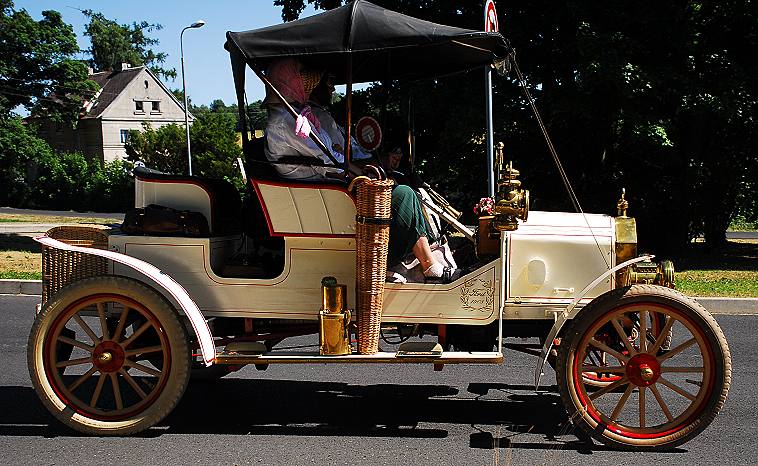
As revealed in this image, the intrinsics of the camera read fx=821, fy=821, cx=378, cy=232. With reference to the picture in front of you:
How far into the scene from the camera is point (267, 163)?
4.77 m

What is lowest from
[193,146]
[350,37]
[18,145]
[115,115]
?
[350,37]

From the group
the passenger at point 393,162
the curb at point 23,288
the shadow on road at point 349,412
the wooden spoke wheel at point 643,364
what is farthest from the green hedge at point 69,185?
the wooden spoke wheel at point 643,364

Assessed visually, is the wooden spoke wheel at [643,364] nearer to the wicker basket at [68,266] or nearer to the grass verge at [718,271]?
the wicker basket at [68,266]

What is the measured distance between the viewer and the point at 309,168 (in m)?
4.82

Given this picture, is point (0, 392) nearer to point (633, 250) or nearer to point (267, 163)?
point (267, 163)

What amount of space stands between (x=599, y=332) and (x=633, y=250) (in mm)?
525

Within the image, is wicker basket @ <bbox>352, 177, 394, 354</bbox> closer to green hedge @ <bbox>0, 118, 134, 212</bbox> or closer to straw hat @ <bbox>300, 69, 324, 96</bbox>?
straw hat @ <bbox>300, 69, 324, 96</bbox>

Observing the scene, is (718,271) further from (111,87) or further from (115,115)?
(111,87)

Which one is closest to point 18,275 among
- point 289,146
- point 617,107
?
point 289,146

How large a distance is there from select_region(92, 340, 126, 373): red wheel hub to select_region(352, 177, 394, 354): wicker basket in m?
1.40

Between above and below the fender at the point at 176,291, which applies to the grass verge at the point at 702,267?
Answer: below

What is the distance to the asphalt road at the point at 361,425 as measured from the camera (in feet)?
14.6

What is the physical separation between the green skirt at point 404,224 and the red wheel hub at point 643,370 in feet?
4.52

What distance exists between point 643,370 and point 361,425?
1.70 meters
